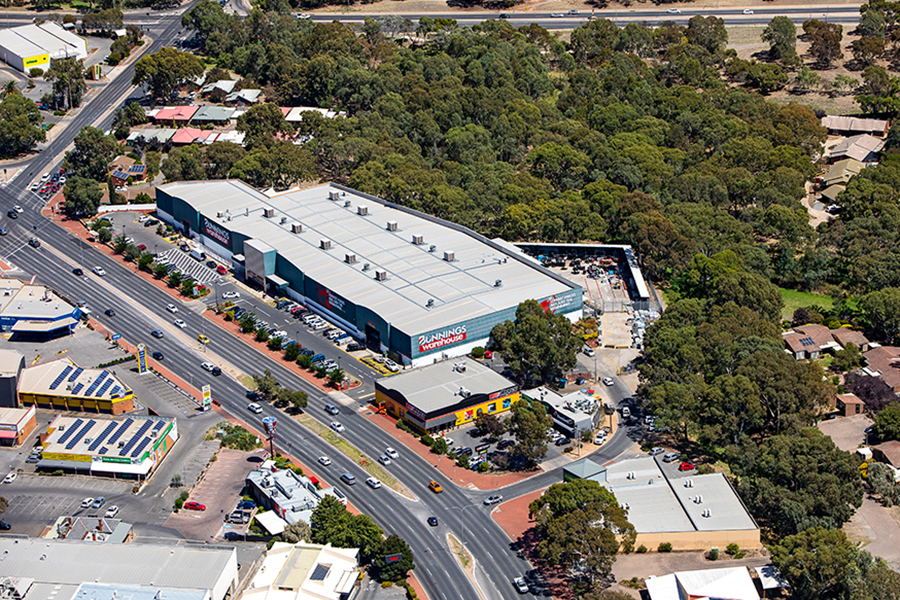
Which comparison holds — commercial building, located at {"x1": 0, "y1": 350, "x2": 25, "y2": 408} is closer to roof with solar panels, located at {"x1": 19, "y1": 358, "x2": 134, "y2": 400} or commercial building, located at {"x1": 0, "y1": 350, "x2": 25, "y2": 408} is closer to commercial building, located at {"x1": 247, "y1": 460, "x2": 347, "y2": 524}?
roof with solar panels, located at {"x1": 19, "y1": 358, "x2": 134, "y2": 400}

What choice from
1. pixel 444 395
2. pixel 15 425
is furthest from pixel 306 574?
pixel 15 425

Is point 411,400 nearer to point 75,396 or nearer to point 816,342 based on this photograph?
point 75,396

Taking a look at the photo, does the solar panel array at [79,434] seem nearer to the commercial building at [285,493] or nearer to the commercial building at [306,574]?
the commercial building at [285,493]

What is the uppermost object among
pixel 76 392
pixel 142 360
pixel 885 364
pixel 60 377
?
pixel 60 377

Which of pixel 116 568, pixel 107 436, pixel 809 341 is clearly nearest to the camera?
pixel 116 568

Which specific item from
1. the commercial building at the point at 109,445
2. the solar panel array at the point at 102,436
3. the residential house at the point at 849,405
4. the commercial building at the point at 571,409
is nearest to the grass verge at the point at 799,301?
the residential house at the point at 849,405

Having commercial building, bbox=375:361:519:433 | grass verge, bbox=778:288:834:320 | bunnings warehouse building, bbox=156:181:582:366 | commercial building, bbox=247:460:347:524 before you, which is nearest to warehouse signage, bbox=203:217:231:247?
bunnings warehouse building, bbox=156:181:582:366

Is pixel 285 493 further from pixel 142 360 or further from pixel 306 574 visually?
pixel 142 360
